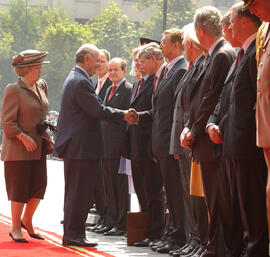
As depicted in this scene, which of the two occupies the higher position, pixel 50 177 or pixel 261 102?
pixel 261 102

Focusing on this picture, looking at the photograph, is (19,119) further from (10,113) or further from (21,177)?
(21,177)

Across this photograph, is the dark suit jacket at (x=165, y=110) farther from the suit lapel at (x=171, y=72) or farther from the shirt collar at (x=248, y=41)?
the shirt collar at (x=248, y=41)

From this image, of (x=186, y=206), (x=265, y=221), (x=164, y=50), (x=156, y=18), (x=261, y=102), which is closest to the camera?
(x=261, y=102)

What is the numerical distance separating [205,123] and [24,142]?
9.22ft

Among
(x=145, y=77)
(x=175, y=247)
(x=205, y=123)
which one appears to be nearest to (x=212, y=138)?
(x=205, y=123)

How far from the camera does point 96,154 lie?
30.2 feet

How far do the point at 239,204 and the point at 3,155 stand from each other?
3.72 m

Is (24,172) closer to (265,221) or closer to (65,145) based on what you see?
(65,145)

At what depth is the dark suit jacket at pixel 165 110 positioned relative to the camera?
28.7ft

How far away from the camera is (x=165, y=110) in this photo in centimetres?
880

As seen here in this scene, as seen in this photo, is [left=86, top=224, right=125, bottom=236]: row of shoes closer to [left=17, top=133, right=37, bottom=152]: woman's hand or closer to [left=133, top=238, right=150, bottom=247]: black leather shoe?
[left=133, top=238, right=150, bottom=247]: black leather shoe

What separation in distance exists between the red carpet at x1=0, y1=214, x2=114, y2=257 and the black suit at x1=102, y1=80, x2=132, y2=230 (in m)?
1.09

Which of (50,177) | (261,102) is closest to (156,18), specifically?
(50,177)

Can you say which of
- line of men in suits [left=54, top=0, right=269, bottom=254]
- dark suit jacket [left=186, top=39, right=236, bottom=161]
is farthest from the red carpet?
dark suit jacket [left=186, top=39, right=236, bottom=161]
